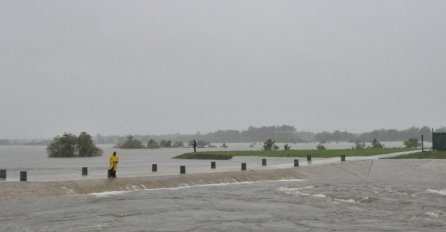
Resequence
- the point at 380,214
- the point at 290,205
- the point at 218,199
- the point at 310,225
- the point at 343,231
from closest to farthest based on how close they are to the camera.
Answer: the point at 343,231 → the point at 310,225 → the point at 380,214 → the point at 290,205 → the point at 218,199

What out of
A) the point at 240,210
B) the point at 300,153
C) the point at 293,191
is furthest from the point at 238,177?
the point at 300,153

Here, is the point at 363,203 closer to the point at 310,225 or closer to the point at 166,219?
the point at 310,225

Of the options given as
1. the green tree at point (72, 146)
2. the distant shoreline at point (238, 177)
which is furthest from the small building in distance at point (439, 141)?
the green tree at point (72, 146)

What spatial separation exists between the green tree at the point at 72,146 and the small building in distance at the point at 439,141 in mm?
77591

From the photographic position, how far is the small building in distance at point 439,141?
50.4m

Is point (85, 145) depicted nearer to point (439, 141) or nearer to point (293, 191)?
point (439, 141)

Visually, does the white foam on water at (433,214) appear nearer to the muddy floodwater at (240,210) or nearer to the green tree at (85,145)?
the muddy floodwater at (240,210)

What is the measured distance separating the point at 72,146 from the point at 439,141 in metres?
78.9

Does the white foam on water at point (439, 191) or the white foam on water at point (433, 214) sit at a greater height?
the white foam on water at point (439, 191)

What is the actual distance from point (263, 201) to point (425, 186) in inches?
512

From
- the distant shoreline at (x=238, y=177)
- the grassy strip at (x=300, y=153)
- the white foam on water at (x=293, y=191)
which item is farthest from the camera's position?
the grassy strip at (x=300, y=153)

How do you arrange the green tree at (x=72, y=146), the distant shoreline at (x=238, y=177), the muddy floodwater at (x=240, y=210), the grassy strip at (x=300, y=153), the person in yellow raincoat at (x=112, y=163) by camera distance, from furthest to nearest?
the green tree at (x=72, y=146) < the grassy strip at (x=300, y=153) < the person in yellow raincoat at (x=112, y=163) < the distant shoreline at (x=238, y=177) < the muddy floodwater at (x=240, y=210)

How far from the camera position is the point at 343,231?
17625 millimetres

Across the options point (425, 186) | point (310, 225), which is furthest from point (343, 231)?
point (425, 186)
